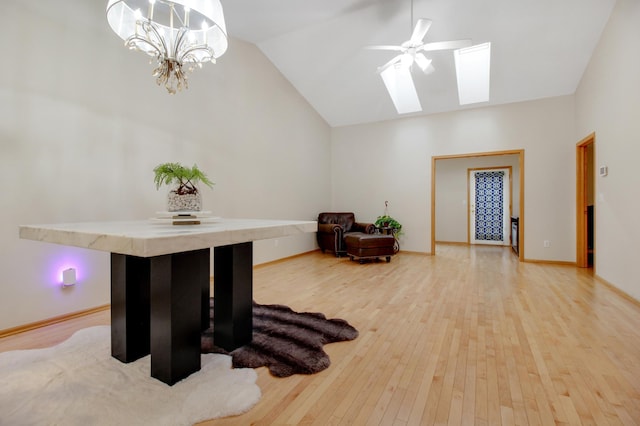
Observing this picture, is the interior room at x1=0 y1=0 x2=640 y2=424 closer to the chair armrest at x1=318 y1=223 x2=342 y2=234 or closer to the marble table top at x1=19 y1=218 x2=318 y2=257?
the chair armrest at x1=318 y1=223 x2=342 y2=234

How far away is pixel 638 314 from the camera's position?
8.86 ft

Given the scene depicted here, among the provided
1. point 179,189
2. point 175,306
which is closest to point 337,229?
point 179,189

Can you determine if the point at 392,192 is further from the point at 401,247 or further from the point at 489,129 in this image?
the point at 489,129

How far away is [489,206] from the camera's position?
7.91 meters

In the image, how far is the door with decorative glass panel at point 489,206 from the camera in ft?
25.4

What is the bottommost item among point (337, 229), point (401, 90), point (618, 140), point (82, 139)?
point (337, 229)

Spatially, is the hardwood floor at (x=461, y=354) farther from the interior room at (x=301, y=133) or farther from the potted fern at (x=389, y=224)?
the potted fern at (x=389, y=224)

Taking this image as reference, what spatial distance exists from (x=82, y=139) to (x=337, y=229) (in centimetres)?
409

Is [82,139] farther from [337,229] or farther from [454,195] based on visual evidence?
[454,195]

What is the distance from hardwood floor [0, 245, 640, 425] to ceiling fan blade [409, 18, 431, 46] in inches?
115

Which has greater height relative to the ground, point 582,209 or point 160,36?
point 160,36

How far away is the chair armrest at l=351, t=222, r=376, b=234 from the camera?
5.79 meters

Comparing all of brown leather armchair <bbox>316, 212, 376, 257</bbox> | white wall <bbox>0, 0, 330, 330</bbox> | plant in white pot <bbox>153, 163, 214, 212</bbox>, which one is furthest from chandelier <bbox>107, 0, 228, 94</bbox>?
brown leather armchair <bbox>316, 212, 376, 257</bbox>

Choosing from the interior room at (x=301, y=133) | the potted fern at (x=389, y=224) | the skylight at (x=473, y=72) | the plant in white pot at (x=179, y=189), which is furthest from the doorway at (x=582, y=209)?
the plant in white pot at (x=179, y=189)
